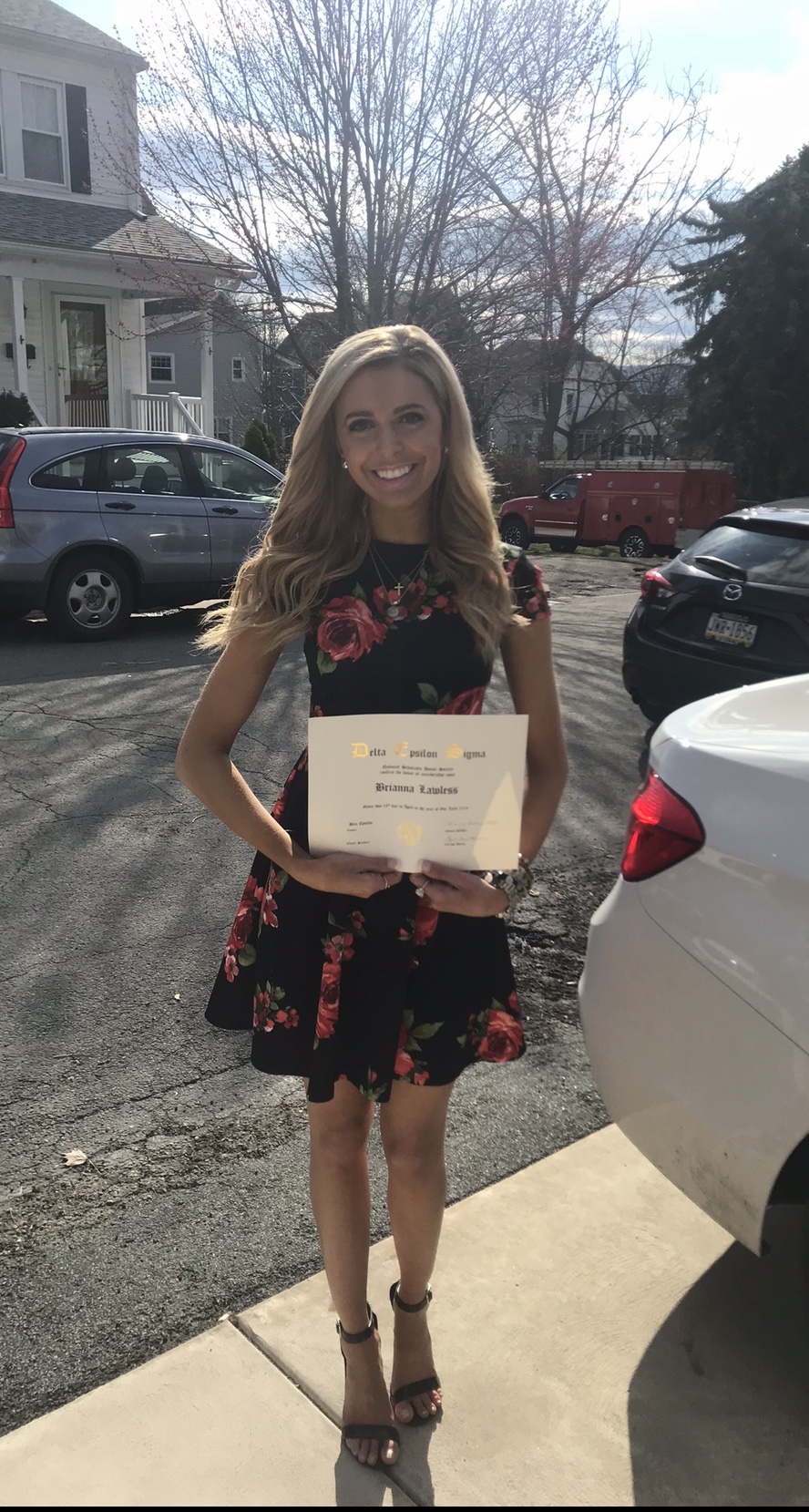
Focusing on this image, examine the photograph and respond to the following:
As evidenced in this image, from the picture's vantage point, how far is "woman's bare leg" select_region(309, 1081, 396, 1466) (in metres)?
2.01

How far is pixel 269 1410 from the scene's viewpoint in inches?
81.1

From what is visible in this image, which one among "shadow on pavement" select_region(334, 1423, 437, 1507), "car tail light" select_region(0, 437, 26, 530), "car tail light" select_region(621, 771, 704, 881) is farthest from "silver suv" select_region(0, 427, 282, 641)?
"shadow on pavement" select_region(334, 1423, 437, 1507)

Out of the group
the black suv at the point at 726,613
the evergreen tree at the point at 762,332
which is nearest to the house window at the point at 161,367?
the evergreen tree at the point at 762,332

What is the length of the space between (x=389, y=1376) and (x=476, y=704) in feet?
4.27

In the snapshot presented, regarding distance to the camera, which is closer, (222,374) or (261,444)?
(261,444)

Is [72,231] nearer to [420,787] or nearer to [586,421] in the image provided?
[420,787]

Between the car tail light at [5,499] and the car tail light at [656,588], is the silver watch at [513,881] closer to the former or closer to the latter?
the car tail light at [656,588]

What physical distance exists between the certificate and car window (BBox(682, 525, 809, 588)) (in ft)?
15.8

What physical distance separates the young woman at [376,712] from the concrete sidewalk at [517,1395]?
0.12m

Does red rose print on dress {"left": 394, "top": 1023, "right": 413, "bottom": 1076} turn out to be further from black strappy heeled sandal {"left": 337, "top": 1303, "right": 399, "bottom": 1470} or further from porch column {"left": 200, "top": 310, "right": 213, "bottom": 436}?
porch column {"left": 200, "top": 310, "right": 213, "bottom": 436}

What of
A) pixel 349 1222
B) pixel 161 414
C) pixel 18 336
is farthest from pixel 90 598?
pixel 161 414

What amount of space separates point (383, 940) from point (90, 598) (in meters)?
7.82

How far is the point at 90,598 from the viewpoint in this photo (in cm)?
916

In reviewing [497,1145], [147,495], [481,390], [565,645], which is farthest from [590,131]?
[497,1145]
